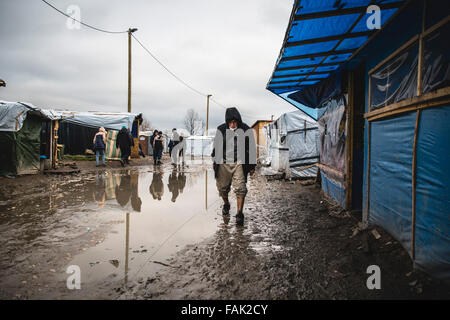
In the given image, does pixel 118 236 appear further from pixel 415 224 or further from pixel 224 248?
pixel 415 224

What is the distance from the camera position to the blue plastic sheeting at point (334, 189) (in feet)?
16.7

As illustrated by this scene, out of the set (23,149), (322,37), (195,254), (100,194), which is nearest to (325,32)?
(322,37)

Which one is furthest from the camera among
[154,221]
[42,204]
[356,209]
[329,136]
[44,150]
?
[44,150]

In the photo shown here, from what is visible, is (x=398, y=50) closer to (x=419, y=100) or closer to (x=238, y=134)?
(x=419, y=100)

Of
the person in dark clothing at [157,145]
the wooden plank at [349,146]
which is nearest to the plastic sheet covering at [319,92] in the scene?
the wooden plank at [349,146]

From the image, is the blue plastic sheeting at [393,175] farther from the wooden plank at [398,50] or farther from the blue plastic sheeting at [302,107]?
the blue plastic sheeting at [302,107]

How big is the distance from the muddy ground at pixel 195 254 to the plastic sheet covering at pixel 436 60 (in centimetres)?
175

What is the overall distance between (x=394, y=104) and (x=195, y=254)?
9.70 ft

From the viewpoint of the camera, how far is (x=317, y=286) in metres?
2.36

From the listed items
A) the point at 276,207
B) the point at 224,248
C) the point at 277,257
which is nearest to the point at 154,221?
the point at 224,248

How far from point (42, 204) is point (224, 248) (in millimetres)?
4376

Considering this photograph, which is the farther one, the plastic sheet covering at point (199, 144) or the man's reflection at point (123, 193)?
the plastic sheet covering at point (199, 144)

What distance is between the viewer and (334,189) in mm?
5664
